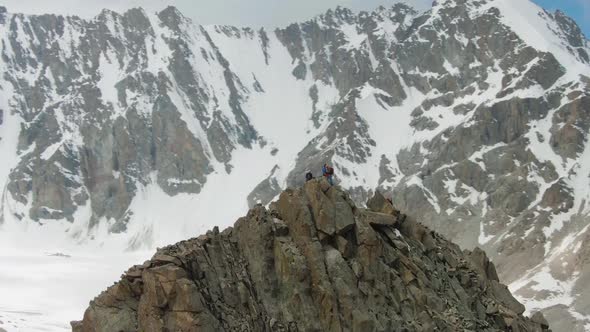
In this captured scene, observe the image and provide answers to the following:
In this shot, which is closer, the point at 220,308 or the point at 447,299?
the point at 220,308

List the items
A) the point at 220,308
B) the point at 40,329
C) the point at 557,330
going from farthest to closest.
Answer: the point at 40,329, the point at 557,330, the point at 220,308

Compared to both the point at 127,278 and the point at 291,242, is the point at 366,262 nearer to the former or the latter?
the point at 291,242

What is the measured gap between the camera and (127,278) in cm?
4156

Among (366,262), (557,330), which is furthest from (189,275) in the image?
(557,330)

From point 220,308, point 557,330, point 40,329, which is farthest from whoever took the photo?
point 40,329

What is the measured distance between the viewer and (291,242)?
44188mm

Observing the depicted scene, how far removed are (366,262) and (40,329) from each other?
16450 centimetres

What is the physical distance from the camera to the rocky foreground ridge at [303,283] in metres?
40.5

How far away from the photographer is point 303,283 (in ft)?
140

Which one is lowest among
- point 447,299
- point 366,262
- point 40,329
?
point 447,299

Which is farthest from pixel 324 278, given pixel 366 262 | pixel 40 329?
pixel 40 329

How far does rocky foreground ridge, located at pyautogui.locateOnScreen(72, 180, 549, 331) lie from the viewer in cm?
4053

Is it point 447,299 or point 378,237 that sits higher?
point 378,237

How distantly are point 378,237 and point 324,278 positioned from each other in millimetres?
4188
